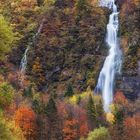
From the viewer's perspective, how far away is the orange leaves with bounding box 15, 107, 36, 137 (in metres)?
90.8

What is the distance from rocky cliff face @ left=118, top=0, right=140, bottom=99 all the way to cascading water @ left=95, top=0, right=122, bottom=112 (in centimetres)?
187

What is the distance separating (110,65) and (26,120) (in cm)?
5779

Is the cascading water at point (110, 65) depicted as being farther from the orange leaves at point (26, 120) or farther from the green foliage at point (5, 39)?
the green foliage at point (5, 39)

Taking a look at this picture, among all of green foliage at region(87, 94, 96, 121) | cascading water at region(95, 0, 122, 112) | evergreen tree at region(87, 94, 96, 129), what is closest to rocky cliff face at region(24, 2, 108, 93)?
cascading water at region(95, 0, 122, 112)

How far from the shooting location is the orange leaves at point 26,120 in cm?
9081

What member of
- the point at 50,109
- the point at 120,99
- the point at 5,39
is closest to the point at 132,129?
the point at 50,109

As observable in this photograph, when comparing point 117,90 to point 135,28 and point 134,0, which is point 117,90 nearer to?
point 135,28

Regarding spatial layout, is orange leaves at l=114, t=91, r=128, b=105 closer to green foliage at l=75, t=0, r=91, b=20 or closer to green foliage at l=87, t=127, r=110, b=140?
green foliage at l=75, t=0, r=91, b=20

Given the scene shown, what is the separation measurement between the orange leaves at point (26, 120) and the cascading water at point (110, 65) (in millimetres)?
41347

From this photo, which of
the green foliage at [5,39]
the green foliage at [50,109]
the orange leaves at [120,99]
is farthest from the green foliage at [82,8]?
the green foliage at [5,39]

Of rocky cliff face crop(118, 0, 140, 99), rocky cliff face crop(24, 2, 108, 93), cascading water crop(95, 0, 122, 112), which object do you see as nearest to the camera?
cascading water crop(95, 0, 122, 112)

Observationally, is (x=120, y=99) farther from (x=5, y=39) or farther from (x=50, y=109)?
(x=5, y=39)

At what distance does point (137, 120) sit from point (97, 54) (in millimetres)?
50720

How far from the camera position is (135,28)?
515 ft
